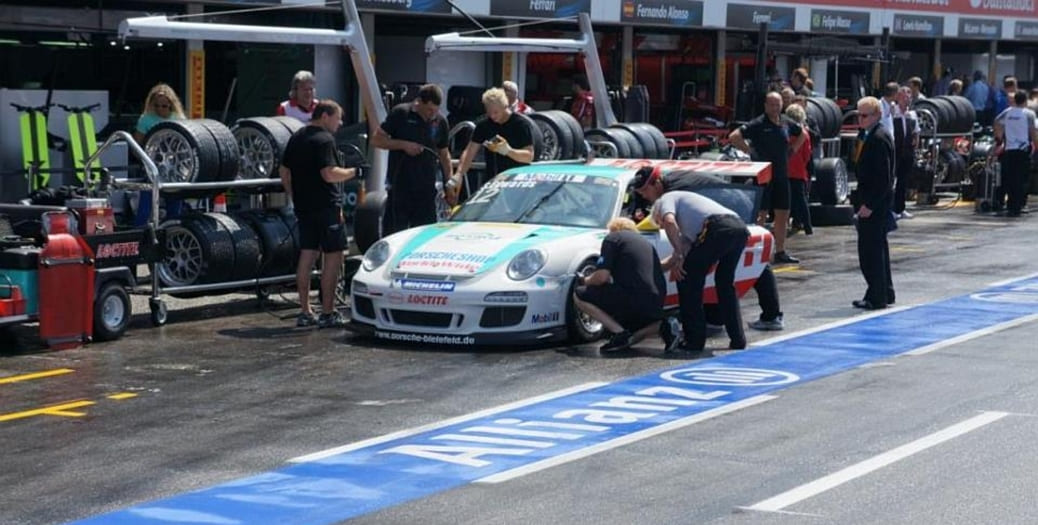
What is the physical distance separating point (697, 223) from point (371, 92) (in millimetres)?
4695

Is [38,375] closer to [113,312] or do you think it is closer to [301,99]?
[113,312]

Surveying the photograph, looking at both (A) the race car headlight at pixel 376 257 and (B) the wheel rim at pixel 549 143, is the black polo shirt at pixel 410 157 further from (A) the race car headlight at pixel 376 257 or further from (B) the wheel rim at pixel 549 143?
(B) the wheel rim at pixel 549 143

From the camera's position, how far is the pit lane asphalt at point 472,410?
7.65m

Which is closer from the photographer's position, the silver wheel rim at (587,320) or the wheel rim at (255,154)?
the silver wheel rim at (587,320)

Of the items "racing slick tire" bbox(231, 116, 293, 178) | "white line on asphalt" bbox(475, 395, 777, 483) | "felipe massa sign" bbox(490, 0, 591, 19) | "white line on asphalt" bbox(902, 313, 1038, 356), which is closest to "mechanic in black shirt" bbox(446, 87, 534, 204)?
"racing slick tire" bbox(231, 116, 293, 178)

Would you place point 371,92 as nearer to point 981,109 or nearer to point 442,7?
point 442,7

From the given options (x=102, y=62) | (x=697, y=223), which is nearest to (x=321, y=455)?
(x=697, y=223)

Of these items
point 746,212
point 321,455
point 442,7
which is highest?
point 442,7

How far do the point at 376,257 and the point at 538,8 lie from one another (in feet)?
38.5

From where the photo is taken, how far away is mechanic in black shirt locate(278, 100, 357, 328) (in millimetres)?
13180

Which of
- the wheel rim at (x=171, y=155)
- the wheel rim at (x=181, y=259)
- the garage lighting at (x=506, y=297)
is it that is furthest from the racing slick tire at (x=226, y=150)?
the garage lighting at (x=506, y=297)

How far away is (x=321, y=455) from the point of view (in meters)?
8.67

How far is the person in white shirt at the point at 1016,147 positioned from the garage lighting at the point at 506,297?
526 inches

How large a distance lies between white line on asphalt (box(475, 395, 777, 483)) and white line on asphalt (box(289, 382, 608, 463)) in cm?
96
